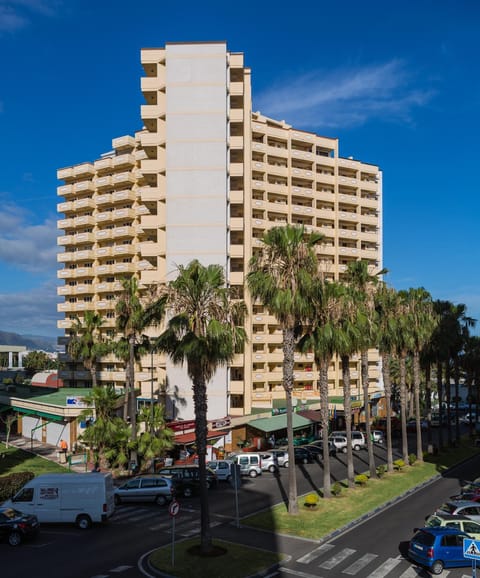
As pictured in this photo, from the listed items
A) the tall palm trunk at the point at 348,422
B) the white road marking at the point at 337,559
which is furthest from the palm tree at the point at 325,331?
the white road marking at the point at 337,559

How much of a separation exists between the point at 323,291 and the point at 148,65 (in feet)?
154

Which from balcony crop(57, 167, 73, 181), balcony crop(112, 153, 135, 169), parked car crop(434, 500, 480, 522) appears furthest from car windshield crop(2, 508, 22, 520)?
balcony crop(57, 167, 73, 181)

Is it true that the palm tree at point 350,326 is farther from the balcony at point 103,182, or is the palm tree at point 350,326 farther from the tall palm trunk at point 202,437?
the balcony at point 103,182

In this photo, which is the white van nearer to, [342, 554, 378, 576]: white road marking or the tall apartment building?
[342, 554, 378, 576]: white road marking

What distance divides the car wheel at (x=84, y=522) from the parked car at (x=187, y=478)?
30.0 ft

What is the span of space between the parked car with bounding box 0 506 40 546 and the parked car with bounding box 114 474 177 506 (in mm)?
8155

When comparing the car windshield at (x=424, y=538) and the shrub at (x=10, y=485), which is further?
the shrub at (x=10, y=485)

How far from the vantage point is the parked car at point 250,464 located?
43.0 metres

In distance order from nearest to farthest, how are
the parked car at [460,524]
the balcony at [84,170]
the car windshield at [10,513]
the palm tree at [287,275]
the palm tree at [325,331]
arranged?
the parked car at [460,524]
the car windshield at [10,513]
the palm tree at [287,275]
the palm tree at [325,331]
the balcony at [84,170]

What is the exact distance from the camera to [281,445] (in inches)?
2269

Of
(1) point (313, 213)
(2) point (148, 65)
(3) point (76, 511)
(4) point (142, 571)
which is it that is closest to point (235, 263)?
(1) point (313, 213)

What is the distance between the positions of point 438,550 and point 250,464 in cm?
2287

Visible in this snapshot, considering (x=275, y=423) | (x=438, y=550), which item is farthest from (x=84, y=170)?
(x=438, y=550)

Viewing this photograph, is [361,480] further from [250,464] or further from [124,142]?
[124,142]
